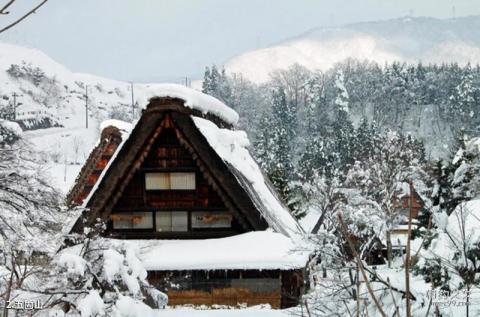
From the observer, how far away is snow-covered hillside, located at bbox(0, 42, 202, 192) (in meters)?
105

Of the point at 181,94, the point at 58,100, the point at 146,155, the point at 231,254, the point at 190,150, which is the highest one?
the point at 58,100

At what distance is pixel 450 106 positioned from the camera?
108 m

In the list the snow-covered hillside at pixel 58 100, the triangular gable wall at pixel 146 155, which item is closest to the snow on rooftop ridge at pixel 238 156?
the triangular gable wall at pixel 146 155

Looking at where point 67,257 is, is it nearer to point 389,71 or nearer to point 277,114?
point 277,114

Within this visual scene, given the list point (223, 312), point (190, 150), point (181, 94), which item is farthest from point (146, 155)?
point (223, 312)

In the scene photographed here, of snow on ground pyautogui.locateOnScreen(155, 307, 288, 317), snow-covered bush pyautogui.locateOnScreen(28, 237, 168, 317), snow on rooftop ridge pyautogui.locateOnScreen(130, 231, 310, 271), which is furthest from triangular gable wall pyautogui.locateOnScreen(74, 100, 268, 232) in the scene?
snow-covered bush pyautogui.locateOnScreen(28, 237, 168, 317)

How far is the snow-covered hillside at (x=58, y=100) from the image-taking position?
344ft

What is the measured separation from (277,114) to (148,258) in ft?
283

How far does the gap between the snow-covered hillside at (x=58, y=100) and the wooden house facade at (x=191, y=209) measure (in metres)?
66.9

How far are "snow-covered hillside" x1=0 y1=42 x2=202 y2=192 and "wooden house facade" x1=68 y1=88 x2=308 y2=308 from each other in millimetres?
66913

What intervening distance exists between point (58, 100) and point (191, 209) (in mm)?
142333

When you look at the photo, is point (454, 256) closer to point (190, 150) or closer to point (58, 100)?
point (190, 150)

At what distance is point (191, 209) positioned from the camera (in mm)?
17516

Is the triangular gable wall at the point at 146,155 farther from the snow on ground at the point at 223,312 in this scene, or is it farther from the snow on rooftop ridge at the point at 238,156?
the snow on ground at the point at 223,312
